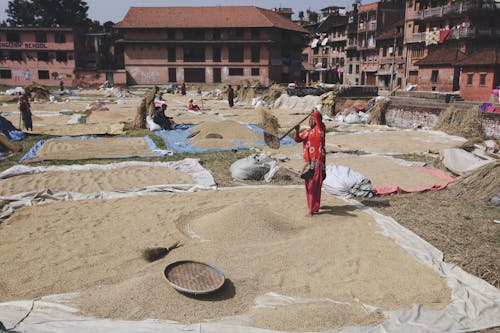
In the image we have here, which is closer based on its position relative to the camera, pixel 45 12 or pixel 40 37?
pixel 40 37

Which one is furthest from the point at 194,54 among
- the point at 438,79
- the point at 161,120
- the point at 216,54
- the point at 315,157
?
the point at 315,157

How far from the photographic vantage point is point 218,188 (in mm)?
7941

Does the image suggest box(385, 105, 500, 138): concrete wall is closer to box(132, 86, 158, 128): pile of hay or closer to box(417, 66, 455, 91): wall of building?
box(132, 86, 158, 128): pile of hay

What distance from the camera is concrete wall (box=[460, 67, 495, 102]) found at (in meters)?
25.6

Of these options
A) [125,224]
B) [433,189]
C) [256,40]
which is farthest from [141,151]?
[256,40]

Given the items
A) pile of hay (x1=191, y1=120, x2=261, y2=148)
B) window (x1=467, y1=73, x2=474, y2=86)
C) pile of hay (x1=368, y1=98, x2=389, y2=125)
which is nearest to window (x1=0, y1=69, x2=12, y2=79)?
pile of hay (x1=191, y1=120, x2=261, y2=148)

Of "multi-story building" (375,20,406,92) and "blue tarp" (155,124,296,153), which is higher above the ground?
"multi-story building" (375,20,406,92)

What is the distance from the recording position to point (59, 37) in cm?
4431

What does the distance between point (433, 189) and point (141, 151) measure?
7.03m

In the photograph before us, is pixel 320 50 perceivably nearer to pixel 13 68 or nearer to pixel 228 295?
pixel 13 68

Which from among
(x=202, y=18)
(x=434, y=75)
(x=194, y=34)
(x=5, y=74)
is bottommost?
(x=434, y=75)

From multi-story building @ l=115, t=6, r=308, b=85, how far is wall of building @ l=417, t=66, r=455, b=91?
1488 centimetres

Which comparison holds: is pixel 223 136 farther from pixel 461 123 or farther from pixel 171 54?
pixel 171 54

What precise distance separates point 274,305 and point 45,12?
6596 centimetres
